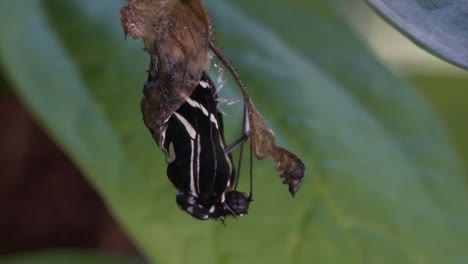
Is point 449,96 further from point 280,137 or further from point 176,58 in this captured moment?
point 176,58

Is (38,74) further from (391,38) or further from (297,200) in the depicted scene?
(391,38)

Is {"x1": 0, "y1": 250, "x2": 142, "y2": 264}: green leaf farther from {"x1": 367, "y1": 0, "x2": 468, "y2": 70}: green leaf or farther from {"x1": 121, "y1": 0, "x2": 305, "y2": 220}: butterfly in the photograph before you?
{"x1": 367, "y1": 0, "x2": 468, "y2": 70}: green leaf

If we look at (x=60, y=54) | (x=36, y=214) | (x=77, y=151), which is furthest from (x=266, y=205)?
(x=36, y=214)

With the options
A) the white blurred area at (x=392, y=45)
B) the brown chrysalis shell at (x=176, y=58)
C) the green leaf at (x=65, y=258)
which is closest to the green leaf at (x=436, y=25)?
the brown chrysalis shell at (x=176, y=58)

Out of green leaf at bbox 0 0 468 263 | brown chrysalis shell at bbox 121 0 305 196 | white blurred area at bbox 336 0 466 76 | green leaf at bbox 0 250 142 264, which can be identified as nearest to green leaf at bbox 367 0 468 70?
brown chrysalis shell at bbox 121 0 305 196

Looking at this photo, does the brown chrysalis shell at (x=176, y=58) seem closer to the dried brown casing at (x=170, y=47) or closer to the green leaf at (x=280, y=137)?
the dried brown casing at (x=170, y=47)

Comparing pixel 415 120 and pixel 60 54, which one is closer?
pixel 60 54

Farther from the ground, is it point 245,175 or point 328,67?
point 245,175
